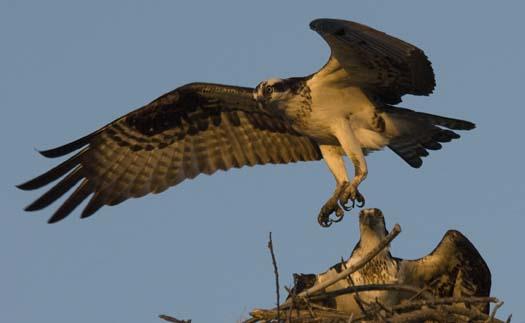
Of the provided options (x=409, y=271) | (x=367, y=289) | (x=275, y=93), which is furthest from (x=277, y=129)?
(x=367, y=289)

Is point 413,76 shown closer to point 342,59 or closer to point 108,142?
point 342,59

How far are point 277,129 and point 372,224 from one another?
84.5 inches

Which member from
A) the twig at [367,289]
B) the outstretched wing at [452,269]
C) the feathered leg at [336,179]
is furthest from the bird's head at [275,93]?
the twig at [367,289]

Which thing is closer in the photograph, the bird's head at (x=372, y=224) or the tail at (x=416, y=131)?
the bird's head at (x=372, y=224)

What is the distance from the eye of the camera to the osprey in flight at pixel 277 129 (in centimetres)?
1151

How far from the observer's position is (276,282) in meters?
8.69

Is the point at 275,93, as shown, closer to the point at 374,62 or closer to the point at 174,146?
the point at 374,62

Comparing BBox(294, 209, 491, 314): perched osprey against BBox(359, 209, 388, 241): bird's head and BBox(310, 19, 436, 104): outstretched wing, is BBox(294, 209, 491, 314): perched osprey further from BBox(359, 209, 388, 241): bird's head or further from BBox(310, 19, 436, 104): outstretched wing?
BBox(310, 19, 436, 104): outstretched wing

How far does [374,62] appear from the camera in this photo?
452 inches

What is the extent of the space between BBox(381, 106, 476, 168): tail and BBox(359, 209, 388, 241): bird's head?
918mm

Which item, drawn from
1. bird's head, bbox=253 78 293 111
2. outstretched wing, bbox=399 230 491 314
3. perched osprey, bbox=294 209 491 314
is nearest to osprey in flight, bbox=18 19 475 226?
bird's head, bbox=253 78 293 111

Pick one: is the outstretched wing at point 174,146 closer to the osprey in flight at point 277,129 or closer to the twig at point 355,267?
the osprey in flight at point 277,129

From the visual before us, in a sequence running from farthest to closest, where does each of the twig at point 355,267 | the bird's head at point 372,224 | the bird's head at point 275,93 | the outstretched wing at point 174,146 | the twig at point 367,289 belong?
the outstretched wing at point 174,146
the bird's head at point 275,93
the bird's head at point 372,224
the twig at point 367,289
the twig at point 355,267

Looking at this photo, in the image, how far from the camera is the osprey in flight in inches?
453
